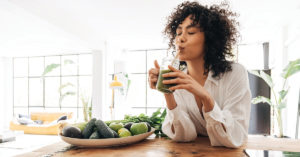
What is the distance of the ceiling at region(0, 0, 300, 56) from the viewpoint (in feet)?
Result: 13.7

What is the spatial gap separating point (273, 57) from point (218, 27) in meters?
6.04

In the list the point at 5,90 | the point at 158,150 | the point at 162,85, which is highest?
the point at 162,85

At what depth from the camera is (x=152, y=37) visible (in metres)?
6.79

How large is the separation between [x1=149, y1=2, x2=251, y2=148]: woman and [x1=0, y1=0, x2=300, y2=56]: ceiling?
2989mm

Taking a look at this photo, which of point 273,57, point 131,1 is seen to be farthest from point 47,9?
point 273,57

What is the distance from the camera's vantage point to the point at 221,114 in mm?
920

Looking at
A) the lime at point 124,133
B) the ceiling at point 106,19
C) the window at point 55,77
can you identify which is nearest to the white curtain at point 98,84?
the ceiling at point 106,19

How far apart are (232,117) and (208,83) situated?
0.76ft

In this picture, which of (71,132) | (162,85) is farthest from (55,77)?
(162,85)

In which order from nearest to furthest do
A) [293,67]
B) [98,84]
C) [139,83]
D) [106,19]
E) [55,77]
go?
[293,67] < [106,19] < [98,84] < [139,83] < [55,77]

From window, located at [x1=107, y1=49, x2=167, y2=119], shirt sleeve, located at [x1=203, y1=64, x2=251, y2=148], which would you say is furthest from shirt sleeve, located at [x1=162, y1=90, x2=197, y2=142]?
window, located at [x1=107, y1=49, x2=167, y2=119]

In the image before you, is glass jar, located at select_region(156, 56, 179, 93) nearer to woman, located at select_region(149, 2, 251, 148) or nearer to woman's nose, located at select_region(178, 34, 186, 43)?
woman, located at select_region(149, 2, 251, 148)

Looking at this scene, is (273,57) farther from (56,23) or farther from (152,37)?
(56,23)

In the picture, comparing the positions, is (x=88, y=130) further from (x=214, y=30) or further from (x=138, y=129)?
(x=214, y=30)
